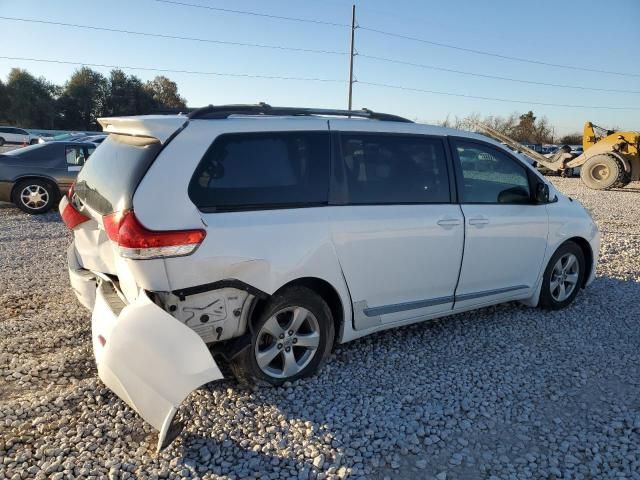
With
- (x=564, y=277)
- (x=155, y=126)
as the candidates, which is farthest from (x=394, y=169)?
(x=564, y=277)

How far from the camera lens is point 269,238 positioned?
124 inches

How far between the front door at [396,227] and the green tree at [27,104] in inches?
2354

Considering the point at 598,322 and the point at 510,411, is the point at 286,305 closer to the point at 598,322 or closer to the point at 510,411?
the point at 510,411

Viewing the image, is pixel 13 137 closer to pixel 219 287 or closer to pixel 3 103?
pixel 3 103

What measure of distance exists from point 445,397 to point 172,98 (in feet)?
193

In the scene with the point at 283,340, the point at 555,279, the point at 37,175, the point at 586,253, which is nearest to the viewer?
the point at 283,340

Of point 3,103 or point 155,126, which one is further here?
point 3,103

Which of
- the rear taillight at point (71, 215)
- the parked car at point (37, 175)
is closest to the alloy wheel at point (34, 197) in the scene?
the parked car at point (37, 175)

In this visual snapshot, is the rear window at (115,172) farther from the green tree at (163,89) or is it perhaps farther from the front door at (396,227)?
the green tree at (163,89)

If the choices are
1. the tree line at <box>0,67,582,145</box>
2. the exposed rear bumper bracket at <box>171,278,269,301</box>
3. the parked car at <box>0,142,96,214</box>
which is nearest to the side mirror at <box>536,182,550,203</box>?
the exposed rear bumper bracket at <box>171,278,269,301</box>

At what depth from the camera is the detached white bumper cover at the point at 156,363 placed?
2.58m

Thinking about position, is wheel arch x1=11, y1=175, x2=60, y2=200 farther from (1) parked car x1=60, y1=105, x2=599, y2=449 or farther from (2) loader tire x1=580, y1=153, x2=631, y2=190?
(2) loader tire x1=580, y1=153, x2=631, y2=190

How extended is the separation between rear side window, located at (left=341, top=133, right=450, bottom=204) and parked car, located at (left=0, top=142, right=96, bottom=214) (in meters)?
8.34

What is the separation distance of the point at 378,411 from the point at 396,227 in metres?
1.31
